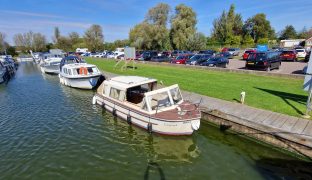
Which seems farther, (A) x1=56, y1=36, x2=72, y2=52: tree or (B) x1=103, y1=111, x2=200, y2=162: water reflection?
(A) x1=56, y1=36, x2=72, y2=52: tree

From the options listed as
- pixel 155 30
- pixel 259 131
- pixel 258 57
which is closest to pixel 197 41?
pixel 155 30

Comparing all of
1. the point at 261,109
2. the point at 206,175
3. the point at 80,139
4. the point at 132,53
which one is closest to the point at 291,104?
the point at 261,109

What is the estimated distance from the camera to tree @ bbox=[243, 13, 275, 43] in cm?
8350

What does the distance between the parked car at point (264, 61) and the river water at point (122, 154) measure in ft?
49.8

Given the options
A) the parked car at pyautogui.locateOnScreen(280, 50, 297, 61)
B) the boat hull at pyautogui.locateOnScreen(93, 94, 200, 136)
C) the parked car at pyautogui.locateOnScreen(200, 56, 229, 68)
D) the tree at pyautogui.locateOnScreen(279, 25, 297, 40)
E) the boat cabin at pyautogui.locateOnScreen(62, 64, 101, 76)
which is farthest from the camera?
the tree at pyautogui.locateOnScreen(279, 25, 297, 40)

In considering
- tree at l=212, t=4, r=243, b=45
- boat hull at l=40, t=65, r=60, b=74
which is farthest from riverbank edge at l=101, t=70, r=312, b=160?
tree at l=212, t=4, r=243, b=45

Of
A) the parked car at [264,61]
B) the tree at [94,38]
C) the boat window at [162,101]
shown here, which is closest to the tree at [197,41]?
the parked car at [264,61]

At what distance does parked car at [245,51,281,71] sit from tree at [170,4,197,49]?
102 ft

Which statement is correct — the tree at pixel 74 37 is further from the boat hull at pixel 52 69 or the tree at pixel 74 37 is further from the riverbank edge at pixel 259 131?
the riverbank edge at pixel 259 131

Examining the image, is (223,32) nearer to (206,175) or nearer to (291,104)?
(291,104)

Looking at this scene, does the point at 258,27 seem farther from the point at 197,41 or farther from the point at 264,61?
the point at 264,61

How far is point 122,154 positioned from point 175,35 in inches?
1923

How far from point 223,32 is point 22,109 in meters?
68.0

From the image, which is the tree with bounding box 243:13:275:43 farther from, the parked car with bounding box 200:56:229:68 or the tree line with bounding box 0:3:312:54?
the parked car with bounding box 200:56:229:68
